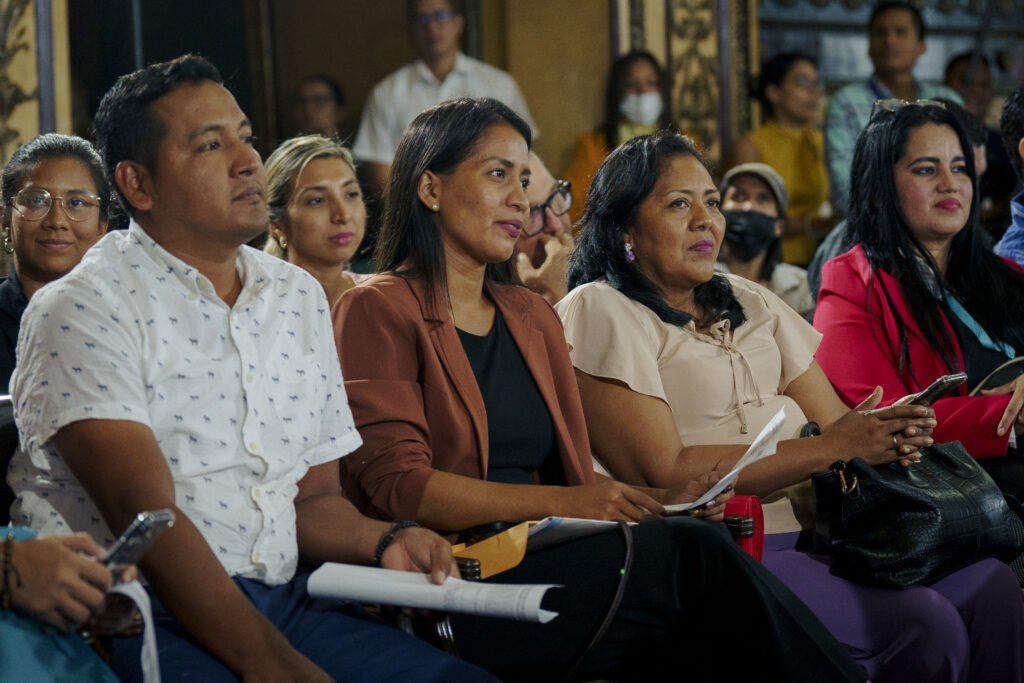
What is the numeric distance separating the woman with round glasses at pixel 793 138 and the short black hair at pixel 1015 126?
6.71 ft

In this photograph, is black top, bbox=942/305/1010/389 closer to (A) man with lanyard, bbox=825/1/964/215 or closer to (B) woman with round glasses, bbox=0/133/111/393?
(B) woman with round glasses, bbox=0/133/111/393

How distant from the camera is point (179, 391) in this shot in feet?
5.80

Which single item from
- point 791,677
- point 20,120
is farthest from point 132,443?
point 20,120

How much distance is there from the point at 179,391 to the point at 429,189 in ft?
2.72

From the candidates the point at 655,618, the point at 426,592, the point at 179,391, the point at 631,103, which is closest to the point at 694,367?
the point at 655,618

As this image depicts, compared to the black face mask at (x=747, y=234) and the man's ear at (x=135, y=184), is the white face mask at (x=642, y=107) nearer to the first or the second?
the black face mask at (x=747, y=234)

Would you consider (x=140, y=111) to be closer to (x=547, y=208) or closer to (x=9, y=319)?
(x=9, y=319)

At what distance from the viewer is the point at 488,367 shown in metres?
Answer: 2.34

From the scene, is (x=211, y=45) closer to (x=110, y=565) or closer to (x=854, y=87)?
(x=854, y=87)

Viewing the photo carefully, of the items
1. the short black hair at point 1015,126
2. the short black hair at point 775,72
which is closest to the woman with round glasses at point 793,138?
the short black hair at point 775,72

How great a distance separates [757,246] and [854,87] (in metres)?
1.73

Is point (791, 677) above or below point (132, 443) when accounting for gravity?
below

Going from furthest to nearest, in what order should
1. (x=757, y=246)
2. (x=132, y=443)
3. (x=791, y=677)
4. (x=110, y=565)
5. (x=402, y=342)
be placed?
1. (x=757, y=246)
2. (x=402, y=342)
3. (x=791, y=677)
4. (x=132, y=443)
5. (x=110, y=565)

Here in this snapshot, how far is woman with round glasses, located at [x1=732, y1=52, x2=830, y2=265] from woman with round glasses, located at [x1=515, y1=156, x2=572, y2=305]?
2644 mm
